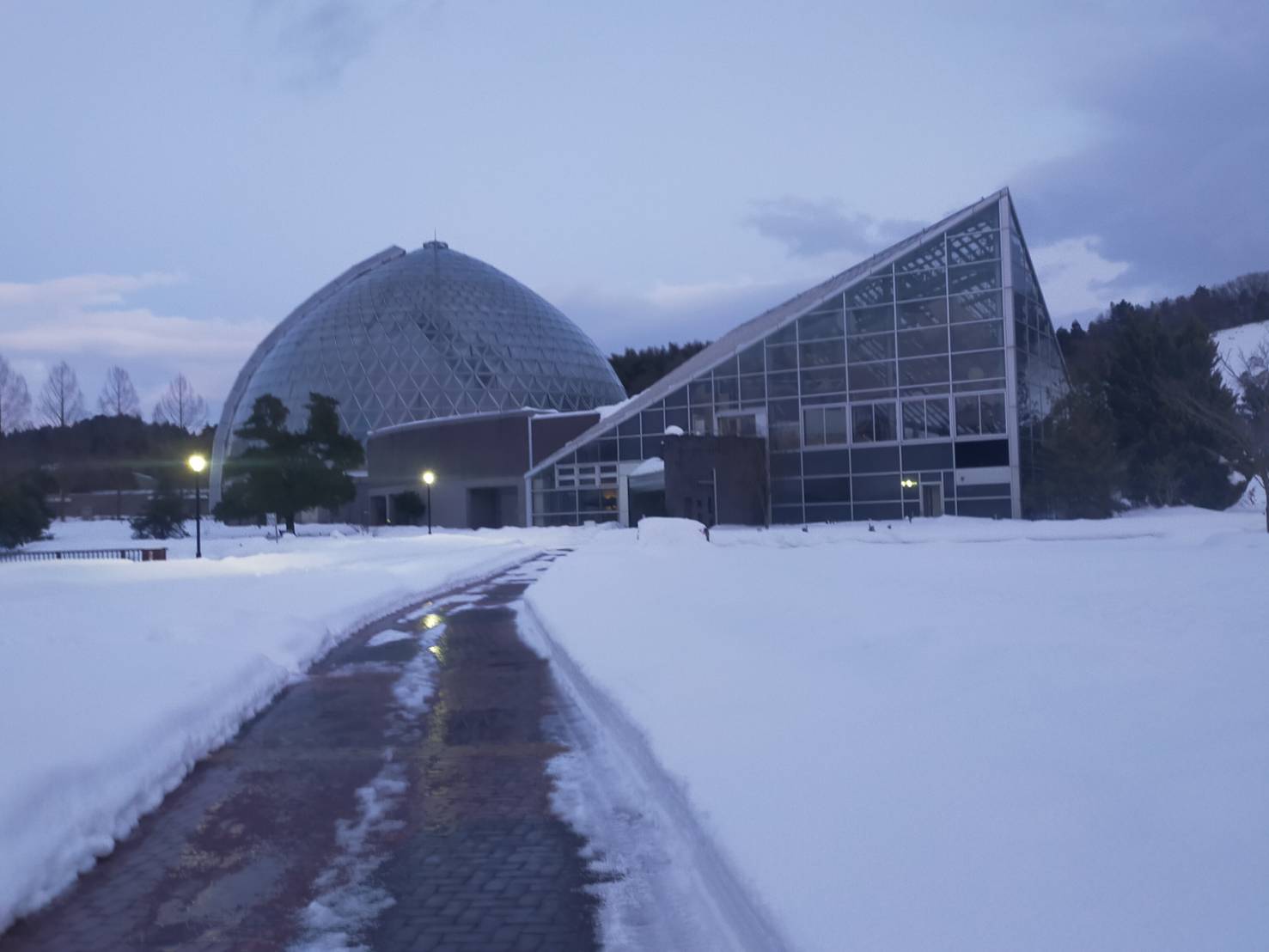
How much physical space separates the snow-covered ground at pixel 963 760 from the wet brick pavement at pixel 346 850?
0.38m

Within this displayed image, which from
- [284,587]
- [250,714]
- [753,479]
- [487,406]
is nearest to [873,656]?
[250,714]

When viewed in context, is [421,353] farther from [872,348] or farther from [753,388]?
[872,348]

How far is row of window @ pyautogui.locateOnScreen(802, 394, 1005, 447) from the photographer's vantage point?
147ft

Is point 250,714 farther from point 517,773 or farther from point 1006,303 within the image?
point 1006,303

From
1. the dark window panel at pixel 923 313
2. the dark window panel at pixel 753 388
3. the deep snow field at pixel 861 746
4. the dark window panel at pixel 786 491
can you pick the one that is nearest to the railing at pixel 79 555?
the dark window panel at pixel 786 491

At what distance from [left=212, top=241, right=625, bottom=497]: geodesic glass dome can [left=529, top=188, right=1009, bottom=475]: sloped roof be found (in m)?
26.5

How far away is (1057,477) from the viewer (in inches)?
1730

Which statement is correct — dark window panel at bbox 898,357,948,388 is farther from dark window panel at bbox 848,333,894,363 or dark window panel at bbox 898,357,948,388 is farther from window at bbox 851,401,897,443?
window at bbox 851,401,897,443

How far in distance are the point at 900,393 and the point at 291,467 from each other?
29.9 metres

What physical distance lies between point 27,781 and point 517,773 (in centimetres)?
297

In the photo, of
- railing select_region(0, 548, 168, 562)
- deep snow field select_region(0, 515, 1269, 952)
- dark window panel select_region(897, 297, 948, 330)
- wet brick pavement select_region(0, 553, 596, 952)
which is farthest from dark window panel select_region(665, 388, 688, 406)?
wet brick pavement select_region(0, 553, 596, 952)

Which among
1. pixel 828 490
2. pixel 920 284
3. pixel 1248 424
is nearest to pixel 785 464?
pixel 828 490

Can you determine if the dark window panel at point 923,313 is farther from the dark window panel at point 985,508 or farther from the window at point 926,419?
the dark window panel at point 985,508

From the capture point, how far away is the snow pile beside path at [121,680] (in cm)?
602
